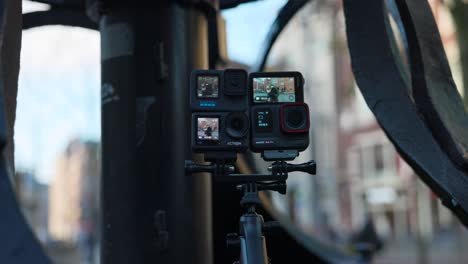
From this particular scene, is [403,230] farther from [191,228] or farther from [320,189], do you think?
[191,228]

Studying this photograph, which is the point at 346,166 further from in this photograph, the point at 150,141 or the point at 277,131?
the point at 277,131

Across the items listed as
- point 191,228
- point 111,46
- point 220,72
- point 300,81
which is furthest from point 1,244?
point 111,46

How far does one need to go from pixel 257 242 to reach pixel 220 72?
2.80 ft

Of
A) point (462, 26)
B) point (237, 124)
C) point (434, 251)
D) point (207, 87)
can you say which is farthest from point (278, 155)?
point (434, 251)

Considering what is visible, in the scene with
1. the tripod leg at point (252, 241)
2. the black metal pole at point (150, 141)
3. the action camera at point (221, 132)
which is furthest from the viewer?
the black metal pole at point (150, 141)

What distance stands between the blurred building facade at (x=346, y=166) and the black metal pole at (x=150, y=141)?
23.3 meters

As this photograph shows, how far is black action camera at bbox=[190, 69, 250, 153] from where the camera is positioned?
10.4 ft

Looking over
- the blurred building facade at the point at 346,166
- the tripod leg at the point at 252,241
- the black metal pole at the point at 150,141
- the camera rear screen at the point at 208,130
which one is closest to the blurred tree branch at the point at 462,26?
the black metal pole at the point at 150,141

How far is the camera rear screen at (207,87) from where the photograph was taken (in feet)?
10.6

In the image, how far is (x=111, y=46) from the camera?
4.48m

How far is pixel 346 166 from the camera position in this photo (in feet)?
132

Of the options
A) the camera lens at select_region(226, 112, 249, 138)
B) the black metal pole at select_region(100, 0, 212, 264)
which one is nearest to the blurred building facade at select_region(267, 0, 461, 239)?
the black metal pole at select_region(100, 0, 212, 264)

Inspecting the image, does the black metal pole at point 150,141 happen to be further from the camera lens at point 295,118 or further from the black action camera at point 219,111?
the camera lens at point 295,118

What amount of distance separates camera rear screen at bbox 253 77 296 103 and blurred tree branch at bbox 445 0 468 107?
36.7ft
